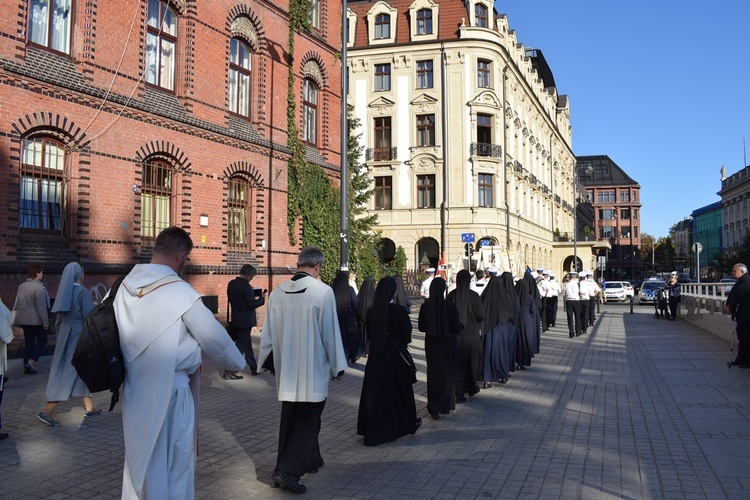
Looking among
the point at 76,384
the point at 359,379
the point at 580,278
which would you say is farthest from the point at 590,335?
the point at 76,384

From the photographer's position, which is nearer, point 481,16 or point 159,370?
point 159,370

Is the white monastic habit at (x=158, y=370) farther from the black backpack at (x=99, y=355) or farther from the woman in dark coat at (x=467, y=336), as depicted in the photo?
the woman in dark coat at (x=467, y=336)

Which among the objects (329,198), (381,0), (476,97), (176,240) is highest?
(381,0)

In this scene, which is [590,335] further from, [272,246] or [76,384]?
[76,384]

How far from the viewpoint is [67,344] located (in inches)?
311

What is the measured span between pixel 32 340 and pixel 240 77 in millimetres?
9876

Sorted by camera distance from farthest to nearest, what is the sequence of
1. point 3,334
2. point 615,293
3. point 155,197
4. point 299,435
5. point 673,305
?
1. point 615,293
2. point 673,305
3. point 155,197
4. point 3,334
5. point 299,435

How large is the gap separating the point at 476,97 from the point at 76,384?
35798mm

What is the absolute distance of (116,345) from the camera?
3.67 metres

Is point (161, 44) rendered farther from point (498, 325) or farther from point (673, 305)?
point (673, 305)

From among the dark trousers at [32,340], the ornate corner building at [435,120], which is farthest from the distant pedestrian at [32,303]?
the ornate corner building at [435,120]

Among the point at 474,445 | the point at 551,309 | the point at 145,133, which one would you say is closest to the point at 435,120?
the point at 551,309

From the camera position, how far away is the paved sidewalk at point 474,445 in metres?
5.46

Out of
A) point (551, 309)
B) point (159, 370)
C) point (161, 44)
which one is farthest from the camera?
point (551, 309)
